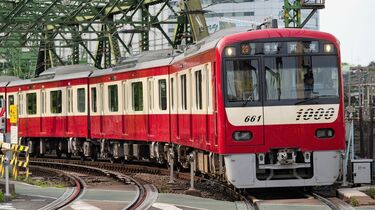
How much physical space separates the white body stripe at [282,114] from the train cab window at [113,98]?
10.9 m

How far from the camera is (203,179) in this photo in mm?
16875

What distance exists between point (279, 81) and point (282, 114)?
571 millimetres

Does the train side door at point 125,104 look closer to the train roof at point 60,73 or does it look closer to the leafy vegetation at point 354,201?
the train roof at point 60,73

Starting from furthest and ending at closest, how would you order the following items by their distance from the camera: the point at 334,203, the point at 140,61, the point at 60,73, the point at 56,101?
1. the point at 60,73
2. the point at 56,101
3. the point at 140,61
4. the point at 334,203

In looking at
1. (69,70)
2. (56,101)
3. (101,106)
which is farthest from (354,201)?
(69,70)

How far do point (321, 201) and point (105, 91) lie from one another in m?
13.0

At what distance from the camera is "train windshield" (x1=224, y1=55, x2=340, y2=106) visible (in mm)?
13008

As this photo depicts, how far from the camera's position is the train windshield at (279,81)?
13008 millimetres

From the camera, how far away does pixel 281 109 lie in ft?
42.9

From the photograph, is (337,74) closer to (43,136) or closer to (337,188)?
(337,188)

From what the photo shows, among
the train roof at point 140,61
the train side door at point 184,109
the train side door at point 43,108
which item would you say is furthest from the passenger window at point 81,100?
the train side door at point 184,109

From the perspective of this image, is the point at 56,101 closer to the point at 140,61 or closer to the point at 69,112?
the point at 69,112

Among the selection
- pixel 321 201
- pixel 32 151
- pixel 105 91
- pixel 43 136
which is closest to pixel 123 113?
pixel 105 91

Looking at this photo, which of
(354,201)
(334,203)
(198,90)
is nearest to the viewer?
(354,201)
